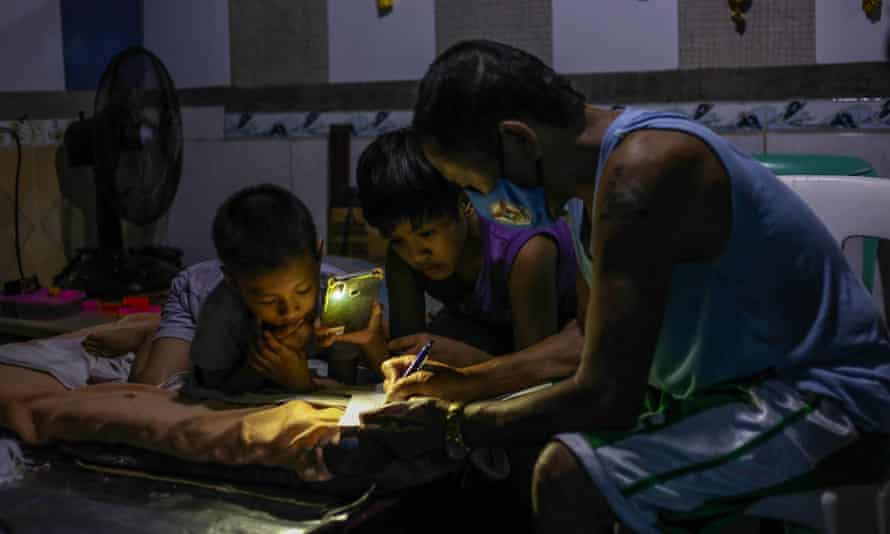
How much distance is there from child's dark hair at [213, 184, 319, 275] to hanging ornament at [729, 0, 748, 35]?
1891 mm

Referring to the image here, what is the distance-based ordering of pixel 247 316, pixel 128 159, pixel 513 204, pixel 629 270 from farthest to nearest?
pixel 128 159, pixel 247 316, pixel 513 204, pixel 629 270

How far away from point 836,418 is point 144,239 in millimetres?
3798

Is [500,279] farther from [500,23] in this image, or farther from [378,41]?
[378,41]

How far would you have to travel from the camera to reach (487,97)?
1701 millimetres

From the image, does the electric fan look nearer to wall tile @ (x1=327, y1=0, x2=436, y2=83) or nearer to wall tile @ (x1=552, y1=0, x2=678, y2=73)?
wall tile @ (x1=327, y1=0, x2=436, y2=83)

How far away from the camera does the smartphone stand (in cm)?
255

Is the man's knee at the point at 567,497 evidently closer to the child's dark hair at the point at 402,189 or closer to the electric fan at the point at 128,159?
the child's dark hair at the point at 402,189

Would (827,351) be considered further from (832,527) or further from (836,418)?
(832,527)

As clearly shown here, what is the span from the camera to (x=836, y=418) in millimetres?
1639

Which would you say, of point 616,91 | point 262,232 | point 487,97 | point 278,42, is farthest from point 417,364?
point 278,42

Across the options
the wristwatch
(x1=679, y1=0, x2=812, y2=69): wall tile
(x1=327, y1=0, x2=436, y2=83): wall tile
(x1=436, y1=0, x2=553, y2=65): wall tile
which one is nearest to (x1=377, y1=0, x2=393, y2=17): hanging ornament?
(x1=327, y1=0, x2=436, y2=83): wall tile

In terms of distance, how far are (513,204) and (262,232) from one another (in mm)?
873

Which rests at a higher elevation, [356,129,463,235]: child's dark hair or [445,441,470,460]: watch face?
[356,129,463,235]: child's dark hair

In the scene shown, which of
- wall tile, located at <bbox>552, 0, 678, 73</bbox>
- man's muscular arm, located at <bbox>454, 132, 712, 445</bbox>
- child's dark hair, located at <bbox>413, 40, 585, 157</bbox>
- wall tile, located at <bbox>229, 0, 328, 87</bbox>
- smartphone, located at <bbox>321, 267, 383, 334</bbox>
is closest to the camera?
man's muscular arm, located at <bbox>454, 132, 712, 445</bbox>
